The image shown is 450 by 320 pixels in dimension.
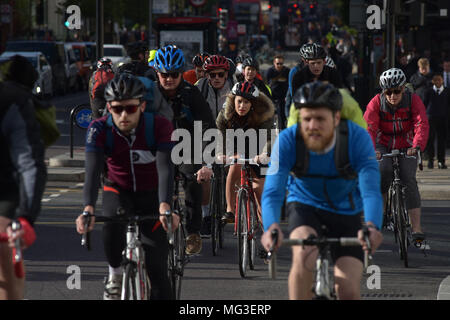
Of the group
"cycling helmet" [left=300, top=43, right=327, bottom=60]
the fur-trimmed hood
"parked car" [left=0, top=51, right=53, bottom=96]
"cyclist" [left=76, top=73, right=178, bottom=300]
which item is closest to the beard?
"cyclist" [left=76, top=73, right=178, bottom=300]

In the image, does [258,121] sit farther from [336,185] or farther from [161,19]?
[161,19]

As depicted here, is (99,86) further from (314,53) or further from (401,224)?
(401,224)

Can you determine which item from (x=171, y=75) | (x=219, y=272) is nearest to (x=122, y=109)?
(x=171, y=75)

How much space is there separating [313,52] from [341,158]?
5.29 meters

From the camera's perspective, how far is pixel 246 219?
942 cm

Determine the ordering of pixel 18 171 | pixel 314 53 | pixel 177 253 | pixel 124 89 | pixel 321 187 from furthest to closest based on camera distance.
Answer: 1. pixel 314 53
2. pixel 177 253
3. pixel 124 89
4. pixel 321 187
5. pixel 18 171

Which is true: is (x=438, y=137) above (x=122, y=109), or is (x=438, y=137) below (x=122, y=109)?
below

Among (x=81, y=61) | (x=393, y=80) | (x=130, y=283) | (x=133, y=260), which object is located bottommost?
(x=130, y=283)

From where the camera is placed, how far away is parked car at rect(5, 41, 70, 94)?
39906 millimetres

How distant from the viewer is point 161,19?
38969 millimetres

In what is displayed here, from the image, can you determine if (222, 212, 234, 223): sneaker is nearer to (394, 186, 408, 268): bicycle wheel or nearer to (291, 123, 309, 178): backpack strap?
(394, 186, 408, 268): bicycle wheel

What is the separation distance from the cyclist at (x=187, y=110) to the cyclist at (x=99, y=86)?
1.76 m

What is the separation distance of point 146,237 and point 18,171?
1.28 metres
